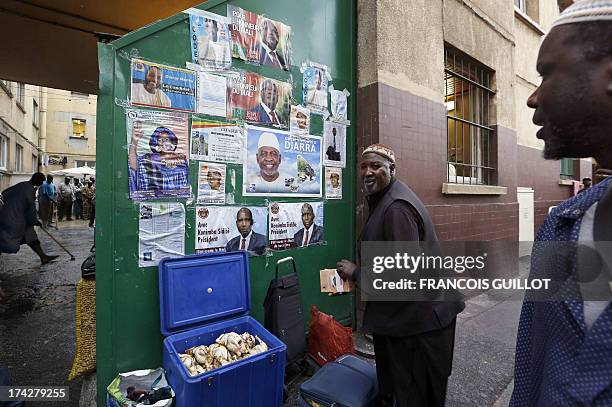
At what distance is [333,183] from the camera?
3857mm

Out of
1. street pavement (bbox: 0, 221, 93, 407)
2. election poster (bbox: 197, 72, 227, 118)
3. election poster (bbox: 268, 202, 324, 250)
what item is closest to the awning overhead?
election poster (bbox: 197, 72, 227, 118)

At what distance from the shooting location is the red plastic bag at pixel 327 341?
300 cm

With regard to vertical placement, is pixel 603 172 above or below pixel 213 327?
above

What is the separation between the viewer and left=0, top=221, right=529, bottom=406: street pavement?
279cm

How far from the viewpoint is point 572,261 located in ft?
2.74

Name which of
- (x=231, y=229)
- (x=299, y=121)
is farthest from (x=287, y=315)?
(x=299, y=121)

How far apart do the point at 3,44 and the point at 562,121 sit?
8.25 m

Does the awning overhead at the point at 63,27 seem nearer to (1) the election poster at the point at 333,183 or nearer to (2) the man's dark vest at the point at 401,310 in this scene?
(1) the election poster at the point at 333,183

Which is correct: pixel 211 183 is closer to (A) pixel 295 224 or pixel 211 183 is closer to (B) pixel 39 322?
(A) pixel 295 224

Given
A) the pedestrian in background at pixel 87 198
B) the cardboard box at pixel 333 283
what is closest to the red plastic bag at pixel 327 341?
the cardboard box at pixel 333 283

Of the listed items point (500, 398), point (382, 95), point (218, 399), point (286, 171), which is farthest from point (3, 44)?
point (500, 398)

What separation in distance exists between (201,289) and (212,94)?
5.66 feet

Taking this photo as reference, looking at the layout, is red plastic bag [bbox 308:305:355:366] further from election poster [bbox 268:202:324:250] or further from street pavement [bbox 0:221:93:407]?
street pavement [bbox 0:221:93:407]

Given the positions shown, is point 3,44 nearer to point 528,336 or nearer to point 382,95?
point 382,95
